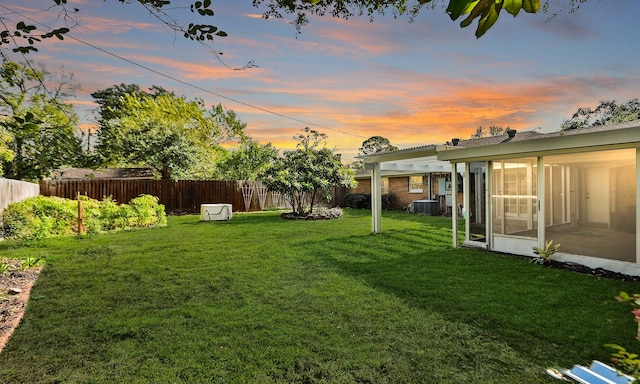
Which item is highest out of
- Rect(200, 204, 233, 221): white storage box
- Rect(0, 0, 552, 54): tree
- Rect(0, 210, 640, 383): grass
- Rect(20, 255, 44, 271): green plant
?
Rect(0, 0, 552, 54): tree

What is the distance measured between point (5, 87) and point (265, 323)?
3127 millimetres

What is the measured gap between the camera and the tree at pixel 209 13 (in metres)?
0.93

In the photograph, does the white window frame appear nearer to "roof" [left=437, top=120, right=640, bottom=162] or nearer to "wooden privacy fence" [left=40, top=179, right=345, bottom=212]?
"wooden privacy fence" [left=40, top=179, right=345, bottom=212]

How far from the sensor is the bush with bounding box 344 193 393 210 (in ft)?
65.6

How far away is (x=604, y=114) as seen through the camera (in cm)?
2402

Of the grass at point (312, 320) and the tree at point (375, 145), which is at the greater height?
the tree at point (375, 145)

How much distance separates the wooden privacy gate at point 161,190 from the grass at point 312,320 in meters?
11.1

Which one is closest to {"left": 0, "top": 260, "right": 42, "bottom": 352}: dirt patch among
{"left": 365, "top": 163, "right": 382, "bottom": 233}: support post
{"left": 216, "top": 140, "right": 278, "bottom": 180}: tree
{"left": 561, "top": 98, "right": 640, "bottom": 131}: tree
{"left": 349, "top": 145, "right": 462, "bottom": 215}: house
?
{"left": 365, "top": 163, "right": 382, "bottom": 233}: support post

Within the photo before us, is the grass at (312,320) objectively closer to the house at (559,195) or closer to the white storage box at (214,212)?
the house at (559,195)

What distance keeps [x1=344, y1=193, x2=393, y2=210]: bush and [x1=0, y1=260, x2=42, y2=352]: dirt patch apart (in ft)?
54.4

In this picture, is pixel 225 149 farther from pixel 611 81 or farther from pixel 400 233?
pixel 611 81

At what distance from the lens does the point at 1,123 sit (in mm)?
1965

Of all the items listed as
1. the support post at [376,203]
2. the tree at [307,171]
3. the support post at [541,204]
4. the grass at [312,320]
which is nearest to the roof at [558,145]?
the support post at [541,204]

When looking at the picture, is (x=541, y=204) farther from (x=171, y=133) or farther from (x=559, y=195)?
(x=171, y=133)
